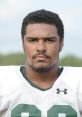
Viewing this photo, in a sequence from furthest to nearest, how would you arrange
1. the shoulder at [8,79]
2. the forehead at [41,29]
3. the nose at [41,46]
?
the shoulder at [8,79], the forehead at [41,29], the nose at [41,46]

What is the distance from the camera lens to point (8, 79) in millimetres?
7336

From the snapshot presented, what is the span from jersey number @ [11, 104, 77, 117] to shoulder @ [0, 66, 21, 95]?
23 centimetres

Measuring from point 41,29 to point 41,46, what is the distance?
21 centimetres

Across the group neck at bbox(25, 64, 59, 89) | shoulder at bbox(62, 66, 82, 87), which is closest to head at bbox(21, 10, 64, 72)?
neck at bbox(25, 64, 59, 89)

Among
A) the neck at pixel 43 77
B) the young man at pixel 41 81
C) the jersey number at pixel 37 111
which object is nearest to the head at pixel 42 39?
the young man at pixel 41 81

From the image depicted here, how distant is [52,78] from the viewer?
7398 millimetres

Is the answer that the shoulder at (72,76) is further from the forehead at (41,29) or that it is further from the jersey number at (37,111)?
the forehead at (41,29)

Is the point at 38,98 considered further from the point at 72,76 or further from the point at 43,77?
the point at 72,76

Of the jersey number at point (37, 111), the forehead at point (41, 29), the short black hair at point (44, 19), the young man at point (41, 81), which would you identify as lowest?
the jersey number at point (37, 111)

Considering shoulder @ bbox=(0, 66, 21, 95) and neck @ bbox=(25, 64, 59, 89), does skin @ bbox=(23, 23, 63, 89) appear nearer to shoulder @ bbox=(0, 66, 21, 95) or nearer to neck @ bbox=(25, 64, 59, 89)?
neck @ bbox=(25, 64, 59, 89)

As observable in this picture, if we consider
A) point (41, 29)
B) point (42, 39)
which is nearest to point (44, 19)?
point (41, 29)

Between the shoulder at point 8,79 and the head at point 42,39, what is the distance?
0.75ft

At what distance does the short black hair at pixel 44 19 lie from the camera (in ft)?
23.6

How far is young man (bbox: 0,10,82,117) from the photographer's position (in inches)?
279
